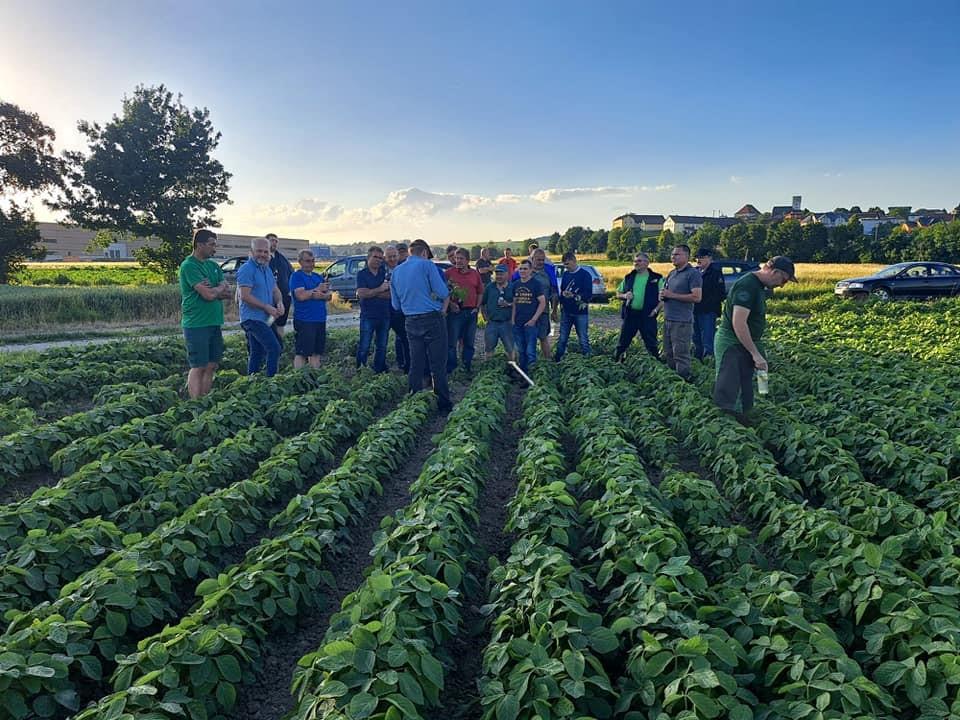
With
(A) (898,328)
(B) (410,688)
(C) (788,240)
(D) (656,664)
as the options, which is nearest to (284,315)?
(B) (410,688)

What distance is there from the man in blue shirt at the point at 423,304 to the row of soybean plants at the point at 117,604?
2.87 meters

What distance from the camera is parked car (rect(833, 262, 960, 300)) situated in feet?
66.7

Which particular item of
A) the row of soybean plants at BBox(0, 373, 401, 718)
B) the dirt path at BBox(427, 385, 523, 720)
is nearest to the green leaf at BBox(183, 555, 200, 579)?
the row of soybean plants at BBox(0, 373, 401, 718)

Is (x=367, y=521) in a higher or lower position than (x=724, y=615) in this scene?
lower

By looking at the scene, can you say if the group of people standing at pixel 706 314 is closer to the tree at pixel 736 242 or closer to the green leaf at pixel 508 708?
the green leaf at pixel 508 708

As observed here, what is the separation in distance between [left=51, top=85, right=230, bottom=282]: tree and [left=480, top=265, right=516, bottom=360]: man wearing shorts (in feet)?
86.8

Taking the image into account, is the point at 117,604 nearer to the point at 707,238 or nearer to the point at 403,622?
the point at 403,622

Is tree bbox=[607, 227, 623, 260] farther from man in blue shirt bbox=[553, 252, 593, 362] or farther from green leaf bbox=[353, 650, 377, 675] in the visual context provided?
green leaf bbox=[353, 650, 377, 675]

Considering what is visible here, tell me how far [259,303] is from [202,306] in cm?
70

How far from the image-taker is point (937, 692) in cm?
219

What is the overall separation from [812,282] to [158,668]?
28.1 m

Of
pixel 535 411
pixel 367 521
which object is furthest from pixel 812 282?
pixel 367 521

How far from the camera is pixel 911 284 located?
20.4 m

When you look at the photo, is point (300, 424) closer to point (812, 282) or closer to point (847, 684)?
point (847, 684)
